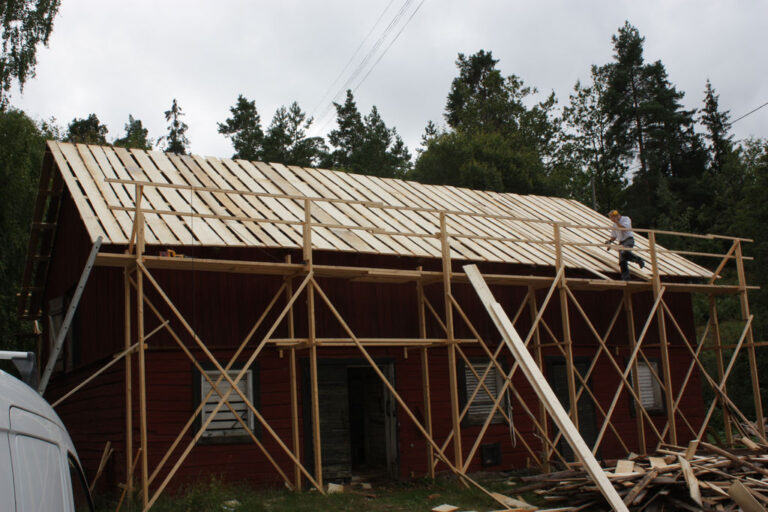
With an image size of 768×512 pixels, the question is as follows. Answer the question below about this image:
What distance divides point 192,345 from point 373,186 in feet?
22.9

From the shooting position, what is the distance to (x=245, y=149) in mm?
49656

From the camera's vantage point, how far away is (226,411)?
12539 mm

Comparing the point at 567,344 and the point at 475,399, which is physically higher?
the point at 567,344

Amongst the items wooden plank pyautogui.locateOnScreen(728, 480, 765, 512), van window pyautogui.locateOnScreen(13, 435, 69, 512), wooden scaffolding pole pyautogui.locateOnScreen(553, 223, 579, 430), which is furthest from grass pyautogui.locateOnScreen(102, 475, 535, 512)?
van window pyautogui.locateOnScreen(13, 435, 69, 512)

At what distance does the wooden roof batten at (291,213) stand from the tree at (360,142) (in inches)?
1260

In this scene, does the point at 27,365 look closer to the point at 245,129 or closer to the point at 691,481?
the point at 691,481

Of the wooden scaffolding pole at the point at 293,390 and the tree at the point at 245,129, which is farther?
the tree at the point at 245,129

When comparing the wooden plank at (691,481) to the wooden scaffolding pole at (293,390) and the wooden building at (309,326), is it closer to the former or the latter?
the wooden building at (309,326)

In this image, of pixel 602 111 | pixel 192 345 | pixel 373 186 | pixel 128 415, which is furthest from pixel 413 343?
pixel 602 111

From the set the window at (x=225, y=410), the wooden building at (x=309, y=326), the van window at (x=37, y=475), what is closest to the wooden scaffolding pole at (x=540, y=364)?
the wooden building at (x=309, y=326)

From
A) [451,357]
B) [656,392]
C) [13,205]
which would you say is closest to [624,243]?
[656,392]

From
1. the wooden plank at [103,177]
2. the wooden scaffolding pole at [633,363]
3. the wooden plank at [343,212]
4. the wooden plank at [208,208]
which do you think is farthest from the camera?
the wooden scaffolding pole at [633,363]

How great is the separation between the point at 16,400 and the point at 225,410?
8810mm

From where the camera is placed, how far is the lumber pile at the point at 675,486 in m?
10.4
